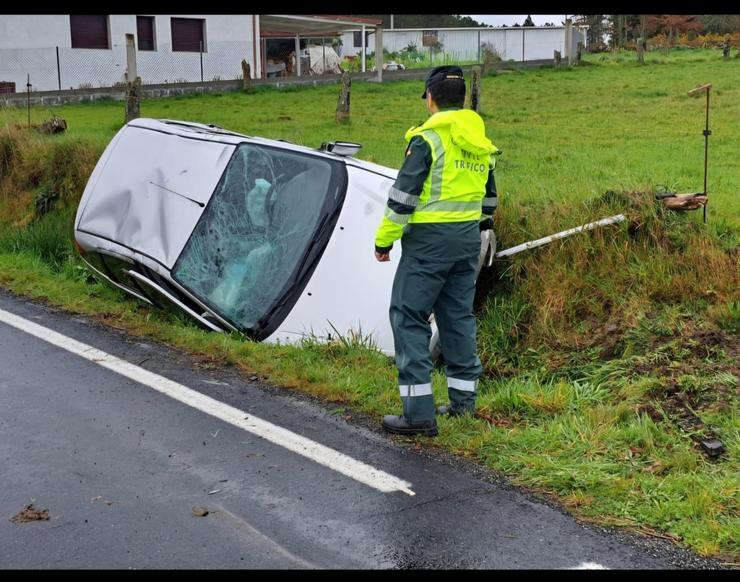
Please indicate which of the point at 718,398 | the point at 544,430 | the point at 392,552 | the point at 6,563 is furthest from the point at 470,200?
the point at 6,563

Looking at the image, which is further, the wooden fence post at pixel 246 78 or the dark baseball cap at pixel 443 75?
the wooden fence post at pixel 246 78

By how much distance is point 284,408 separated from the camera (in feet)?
17.3

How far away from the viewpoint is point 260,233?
6.65 m

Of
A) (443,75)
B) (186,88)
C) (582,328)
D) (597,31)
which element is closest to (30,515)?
Answer: (443,75)

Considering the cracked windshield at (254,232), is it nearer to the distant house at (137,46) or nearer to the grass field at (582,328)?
the grass field at (582,328)

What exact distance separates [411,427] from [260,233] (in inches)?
92.2

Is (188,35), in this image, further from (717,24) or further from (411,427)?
(411,427)

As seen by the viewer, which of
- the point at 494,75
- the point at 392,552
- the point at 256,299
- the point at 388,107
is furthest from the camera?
the point at 494,75

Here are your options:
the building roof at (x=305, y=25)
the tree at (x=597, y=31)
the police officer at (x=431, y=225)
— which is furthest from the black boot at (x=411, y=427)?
the tree at (x=597, y=31)

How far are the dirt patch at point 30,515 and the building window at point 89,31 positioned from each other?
28825mm

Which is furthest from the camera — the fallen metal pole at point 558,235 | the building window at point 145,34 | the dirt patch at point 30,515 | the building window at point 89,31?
the building window at point 145,34

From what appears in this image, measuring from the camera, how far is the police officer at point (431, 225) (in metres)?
4.82
